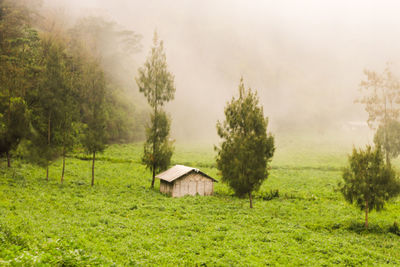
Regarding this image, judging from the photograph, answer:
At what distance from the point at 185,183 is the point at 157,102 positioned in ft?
43.0

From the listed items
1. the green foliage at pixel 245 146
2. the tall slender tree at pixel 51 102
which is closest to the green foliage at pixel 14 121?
the tall slender tree at pixel 51 102

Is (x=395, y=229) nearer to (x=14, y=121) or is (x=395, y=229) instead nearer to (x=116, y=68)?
(x=14, y=121)

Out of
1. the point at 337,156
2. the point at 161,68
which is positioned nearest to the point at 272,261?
the point at 161,68

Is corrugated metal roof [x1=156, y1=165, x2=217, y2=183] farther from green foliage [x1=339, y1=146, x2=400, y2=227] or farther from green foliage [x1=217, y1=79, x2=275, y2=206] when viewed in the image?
green foliage [x1=339, y1=146, x2=400, y2=227]

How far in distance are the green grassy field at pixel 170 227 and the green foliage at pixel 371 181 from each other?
8.90 feet

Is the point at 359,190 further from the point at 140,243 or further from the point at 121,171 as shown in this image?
the point at 121,171

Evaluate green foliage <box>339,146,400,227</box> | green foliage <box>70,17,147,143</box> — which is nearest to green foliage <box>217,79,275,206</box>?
green foliage <box>339,146,400,227</box>

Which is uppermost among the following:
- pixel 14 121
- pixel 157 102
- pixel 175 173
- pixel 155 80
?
pixel 155 80

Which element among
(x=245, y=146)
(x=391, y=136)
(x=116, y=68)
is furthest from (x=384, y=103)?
A: (x=116, y=68)

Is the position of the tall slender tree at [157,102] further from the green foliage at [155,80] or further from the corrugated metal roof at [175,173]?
the corrugated metal roof at [175,173]

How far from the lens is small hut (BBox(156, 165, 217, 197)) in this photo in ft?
118

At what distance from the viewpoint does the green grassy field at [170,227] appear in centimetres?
1517

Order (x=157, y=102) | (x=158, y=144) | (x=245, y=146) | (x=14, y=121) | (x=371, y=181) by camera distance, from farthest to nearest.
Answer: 1. (x=157, y=102)
2. (x=158, y=144)
3. (x=14, y=121)
4. (x=245, y=146)
5. (x=371, y=181)

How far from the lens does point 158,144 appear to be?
134 ft
